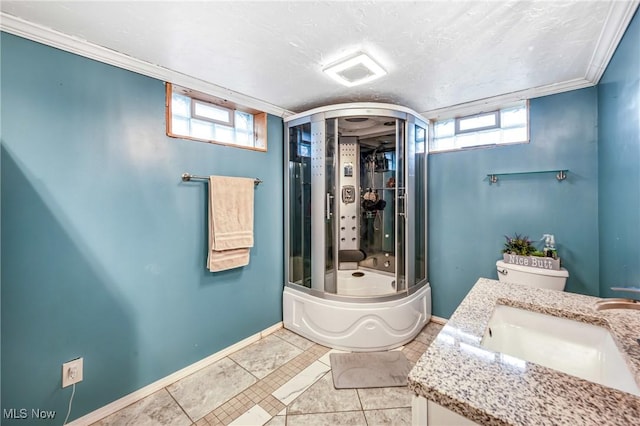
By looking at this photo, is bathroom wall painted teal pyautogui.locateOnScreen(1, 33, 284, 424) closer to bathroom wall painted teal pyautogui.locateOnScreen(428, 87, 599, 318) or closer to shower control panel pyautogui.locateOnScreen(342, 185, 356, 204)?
shower control panel pyautogui.locateOnScreen(342, 185, 356, 204)

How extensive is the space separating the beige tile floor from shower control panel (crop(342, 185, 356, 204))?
57.9 inches

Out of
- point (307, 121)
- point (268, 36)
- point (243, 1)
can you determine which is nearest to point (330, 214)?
point (307, 121)

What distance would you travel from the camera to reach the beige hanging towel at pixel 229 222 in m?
2.02

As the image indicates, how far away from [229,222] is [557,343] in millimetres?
2033

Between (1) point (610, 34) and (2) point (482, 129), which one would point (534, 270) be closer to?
(2) point (482, 129)

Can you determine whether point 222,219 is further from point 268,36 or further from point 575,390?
point 575,390

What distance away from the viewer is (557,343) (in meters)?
1.03

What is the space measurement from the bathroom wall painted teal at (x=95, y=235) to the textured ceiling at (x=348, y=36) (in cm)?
33

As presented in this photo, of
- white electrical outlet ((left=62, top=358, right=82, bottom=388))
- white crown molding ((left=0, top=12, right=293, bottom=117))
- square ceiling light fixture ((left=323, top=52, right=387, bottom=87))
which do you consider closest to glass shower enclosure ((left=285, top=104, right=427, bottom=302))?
square ceiling light fixture ((left=323, top=52, right=387, bottom=87))

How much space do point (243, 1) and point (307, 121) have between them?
1258mm


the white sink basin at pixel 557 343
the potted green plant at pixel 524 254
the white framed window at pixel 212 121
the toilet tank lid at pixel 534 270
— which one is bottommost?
the white sink basin at pixel 557 343

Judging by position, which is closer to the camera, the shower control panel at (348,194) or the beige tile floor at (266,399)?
the beige tile floor at (266,399)

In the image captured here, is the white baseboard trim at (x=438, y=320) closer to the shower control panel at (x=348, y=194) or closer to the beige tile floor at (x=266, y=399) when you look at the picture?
the beige tile floor at (x=266, y=399)

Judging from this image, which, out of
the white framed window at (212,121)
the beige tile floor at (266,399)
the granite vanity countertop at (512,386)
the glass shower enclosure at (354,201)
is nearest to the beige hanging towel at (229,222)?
the white framed window at (212,121)
